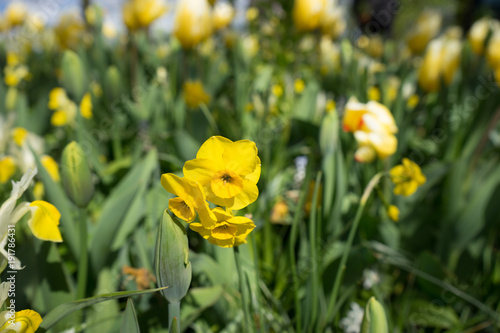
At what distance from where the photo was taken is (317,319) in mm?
855

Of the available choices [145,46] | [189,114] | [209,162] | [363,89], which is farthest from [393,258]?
A: [145,46]

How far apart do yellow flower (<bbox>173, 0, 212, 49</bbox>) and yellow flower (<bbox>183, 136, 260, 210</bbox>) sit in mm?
1488

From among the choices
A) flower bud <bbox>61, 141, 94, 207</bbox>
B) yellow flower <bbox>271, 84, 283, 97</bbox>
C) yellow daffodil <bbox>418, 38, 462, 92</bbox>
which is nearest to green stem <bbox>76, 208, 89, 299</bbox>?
flower bud <bbox>61, 141, 94, 207</bbox>

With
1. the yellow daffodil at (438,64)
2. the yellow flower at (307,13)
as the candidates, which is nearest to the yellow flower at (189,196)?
the yellow daffodil at (438,64)

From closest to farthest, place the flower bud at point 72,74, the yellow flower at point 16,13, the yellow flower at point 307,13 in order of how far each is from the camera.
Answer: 1. the flower bud at point 72,74
2. the yellow flower at point 307,13
3. the yellow flower at point 16,13

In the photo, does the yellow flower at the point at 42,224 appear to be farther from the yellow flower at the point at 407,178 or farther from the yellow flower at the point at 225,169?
the yellow flower at the point at 407,178

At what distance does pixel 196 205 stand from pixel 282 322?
1.65ft

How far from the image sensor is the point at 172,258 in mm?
492

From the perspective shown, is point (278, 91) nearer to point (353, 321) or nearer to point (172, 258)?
point (353, 321)

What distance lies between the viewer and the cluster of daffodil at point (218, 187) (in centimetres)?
47

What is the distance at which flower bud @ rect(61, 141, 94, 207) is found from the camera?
0.66 m

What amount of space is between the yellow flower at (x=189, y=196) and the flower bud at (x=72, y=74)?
3.47ft

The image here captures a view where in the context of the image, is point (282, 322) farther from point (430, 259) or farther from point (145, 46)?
point (145, 46)

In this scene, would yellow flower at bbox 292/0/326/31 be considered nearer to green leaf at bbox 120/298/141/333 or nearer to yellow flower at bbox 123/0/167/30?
yellow flower at bbox 123/0/167/30
